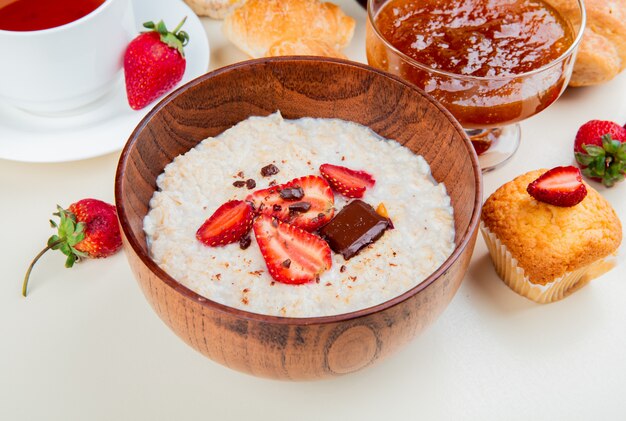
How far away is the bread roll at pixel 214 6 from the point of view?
249 centimetres

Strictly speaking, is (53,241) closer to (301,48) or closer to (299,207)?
(299,207)

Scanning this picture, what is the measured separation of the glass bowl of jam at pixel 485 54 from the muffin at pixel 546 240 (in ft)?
0.80

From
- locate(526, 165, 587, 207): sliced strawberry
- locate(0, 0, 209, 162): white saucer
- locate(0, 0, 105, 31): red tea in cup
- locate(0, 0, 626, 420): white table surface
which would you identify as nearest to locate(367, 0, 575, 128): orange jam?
locate(526, 165, 587, 207): sliced strawberry

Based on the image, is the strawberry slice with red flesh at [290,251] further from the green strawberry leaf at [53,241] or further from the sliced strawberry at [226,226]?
the green strawberry leaf at [53,241]

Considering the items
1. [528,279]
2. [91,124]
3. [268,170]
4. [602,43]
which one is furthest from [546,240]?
[91,124]

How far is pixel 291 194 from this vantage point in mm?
1639

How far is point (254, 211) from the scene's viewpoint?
164 cm

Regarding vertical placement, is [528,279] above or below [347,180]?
below

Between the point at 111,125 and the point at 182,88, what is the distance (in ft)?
1.42

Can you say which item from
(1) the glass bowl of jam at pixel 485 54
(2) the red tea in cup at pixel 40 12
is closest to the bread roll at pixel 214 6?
(2) the red tea in cup at pixel 40 12

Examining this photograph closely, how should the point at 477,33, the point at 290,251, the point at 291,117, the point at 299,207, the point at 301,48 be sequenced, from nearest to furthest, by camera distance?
the point at 290,251
the point at 299,207
the point at 291,117
the point at 477,33
the point at 301,48

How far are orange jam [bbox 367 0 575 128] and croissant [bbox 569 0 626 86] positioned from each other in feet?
0.59

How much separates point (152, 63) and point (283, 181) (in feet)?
2.00

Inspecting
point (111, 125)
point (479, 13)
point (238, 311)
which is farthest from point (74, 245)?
point (479, 13)
